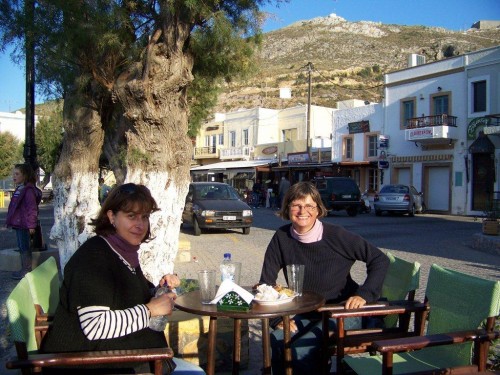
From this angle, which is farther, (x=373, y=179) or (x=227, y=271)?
(x=373, y=179)

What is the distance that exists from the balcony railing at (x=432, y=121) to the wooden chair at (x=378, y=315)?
2439 centimetres

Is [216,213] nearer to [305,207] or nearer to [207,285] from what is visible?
[305,207]

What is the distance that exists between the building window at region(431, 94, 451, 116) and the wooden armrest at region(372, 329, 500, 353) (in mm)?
26631

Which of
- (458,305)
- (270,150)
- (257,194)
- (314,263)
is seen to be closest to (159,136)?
(314,263)

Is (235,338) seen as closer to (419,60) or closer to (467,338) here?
(467,338)

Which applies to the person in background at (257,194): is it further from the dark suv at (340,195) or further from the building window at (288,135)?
the building window at (288,135)

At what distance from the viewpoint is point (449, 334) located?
2838 millimetres

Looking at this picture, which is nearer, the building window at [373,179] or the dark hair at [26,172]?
the dark hair at [26,172]

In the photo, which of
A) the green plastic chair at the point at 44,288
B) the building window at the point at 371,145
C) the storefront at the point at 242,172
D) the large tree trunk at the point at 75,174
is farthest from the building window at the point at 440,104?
the green plastic chair at the point at 44,288

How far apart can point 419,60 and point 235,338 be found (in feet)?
106

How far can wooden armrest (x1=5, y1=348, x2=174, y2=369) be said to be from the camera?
2.33 meters

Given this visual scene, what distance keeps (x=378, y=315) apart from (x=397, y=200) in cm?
2128

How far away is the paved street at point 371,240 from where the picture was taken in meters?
8.02

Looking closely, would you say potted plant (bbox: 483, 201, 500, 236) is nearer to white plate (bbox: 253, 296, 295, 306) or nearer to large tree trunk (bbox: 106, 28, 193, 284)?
large tree trunk (bbox: 106, 28, 193, 284)
